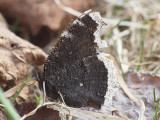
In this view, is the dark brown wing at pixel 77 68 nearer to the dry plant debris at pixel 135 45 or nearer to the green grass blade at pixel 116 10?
the dry plant debris at pixel 135 45

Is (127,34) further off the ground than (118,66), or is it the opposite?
(127,34)

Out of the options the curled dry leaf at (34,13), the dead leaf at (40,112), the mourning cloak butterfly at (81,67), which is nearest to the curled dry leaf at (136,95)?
the mourning cloak butterfly at (81,67)

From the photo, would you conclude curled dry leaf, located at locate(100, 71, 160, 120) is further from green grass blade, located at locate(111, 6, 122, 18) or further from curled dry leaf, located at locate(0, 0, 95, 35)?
green grass blade, located at locate(111, 6, 122, 18)

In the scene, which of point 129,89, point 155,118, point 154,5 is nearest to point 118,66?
point 129,89

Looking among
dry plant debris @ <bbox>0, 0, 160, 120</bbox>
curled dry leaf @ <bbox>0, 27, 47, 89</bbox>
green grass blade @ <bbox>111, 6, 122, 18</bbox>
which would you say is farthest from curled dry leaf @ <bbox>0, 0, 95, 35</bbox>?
green grass blade @ <bbox>111, 6, 122, 18</bbox>

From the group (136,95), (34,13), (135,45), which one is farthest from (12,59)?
(135,45)

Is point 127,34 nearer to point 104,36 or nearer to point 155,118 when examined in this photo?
point 104,36

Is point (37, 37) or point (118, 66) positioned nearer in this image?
point (118, 66)

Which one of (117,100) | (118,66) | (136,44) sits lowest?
(117,100)
